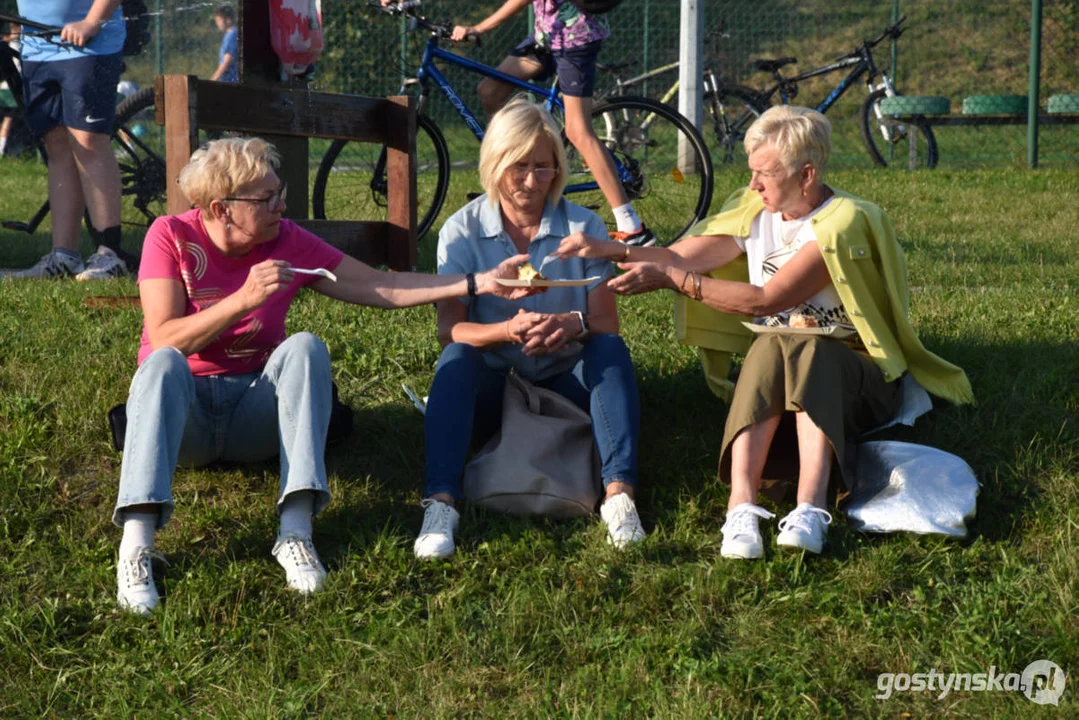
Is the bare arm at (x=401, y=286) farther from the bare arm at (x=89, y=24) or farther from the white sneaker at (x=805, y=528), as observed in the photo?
the bare arm at (x=89, y=24)

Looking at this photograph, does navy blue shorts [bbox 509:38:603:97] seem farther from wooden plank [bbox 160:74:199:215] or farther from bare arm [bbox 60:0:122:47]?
wooden plank [bbox 160:74:199:215]

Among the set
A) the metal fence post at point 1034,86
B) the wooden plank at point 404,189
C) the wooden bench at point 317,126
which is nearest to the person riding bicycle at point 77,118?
the wooden bench at point 317,126

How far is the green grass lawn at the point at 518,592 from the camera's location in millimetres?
3096

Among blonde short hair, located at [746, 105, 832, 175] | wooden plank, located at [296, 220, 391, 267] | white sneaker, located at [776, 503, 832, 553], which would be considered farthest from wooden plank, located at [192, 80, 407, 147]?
white sneaker, located at [776, 503, 832, 553]

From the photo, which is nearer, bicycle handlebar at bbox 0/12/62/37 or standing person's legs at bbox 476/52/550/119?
bicycle handlebar at bbox 0/12/62/37

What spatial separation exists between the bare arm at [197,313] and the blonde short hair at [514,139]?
836 millimetres

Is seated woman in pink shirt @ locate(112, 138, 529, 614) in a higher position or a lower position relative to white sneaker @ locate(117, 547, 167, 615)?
higher

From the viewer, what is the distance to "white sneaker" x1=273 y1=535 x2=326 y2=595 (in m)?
3.46

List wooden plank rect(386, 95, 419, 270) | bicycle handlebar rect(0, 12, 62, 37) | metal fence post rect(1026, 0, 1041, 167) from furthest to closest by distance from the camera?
metal fence post rect(1026, 0, 1041, 167) < bicycle handlebar rect(0, 12, 62, 37) < wooden plank rect(386, 95, 419, 270)

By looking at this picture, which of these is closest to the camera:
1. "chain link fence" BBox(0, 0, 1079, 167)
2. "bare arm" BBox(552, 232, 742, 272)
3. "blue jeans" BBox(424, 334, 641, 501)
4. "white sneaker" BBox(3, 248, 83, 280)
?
"blue jeans" BBox(424, 334, 641, 501)

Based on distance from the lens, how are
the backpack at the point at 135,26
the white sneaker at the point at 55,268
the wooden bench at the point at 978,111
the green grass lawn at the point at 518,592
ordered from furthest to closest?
the wooden bench at the point at 978,111 < the backpack at the point at 135,26 < the white sneaker at the point at 55,268 < the green grass lawn at the point at 518,592

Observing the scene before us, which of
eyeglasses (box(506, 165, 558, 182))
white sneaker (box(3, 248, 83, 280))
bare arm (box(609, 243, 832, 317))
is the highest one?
eyeglasses (box(506, 165, 558, 182))

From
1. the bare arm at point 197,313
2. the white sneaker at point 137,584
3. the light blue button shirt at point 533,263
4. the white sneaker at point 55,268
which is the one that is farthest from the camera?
the white sneaker at point 55,268

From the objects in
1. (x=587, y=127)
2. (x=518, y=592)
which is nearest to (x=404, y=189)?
(x=587, y=127)
